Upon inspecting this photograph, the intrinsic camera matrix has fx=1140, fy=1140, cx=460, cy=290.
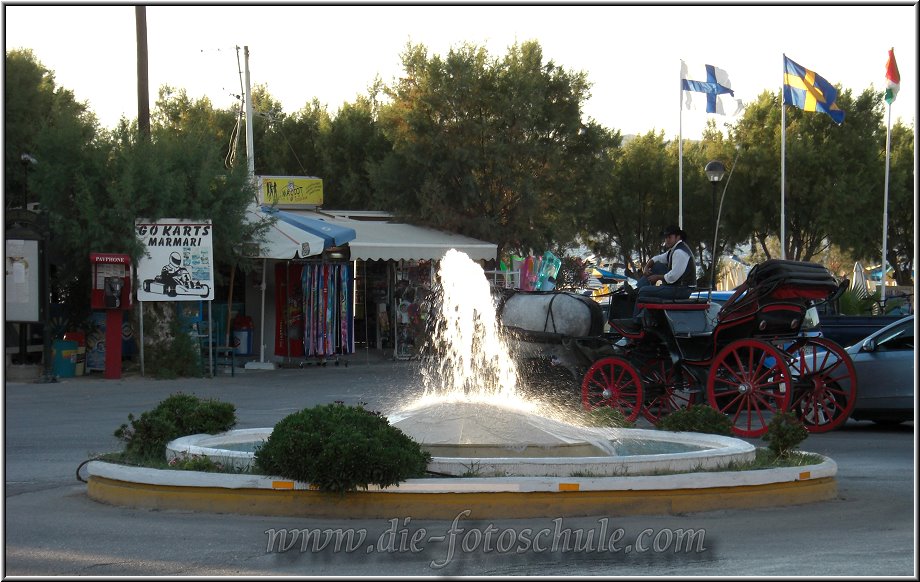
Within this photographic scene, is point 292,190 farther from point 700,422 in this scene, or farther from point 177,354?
point 700,422

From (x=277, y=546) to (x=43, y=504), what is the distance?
115 inches

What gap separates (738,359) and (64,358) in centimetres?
1435

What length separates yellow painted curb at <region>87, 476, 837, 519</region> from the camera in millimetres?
Result: 8391

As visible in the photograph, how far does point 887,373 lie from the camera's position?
14.4 m

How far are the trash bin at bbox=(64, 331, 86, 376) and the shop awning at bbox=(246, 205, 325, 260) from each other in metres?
3.78

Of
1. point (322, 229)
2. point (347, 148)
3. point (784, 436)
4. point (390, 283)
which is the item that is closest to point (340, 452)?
point (784, 436)

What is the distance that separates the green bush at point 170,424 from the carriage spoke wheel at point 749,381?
593 centimetres

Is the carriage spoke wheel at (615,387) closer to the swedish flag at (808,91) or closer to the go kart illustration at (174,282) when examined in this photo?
the go kart illustration at (174,282)

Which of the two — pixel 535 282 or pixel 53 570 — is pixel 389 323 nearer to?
pixel 535 282

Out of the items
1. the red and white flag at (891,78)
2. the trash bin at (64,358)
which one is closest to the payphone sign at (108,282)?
the trash bin at (64,358)

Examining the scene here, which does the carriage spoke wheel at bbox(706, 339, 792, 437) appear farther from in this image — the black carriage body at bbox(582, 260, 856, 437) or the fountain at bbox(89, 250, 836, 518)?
the fountain at bbox(89, 250, 836, 518)

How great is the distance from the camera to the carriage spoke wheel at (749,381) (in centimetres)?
1323

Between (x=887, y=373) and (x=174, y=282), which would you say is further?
(x=174, y=282)

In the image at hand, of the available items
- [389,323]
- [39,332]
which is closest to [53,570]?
[39,332]
